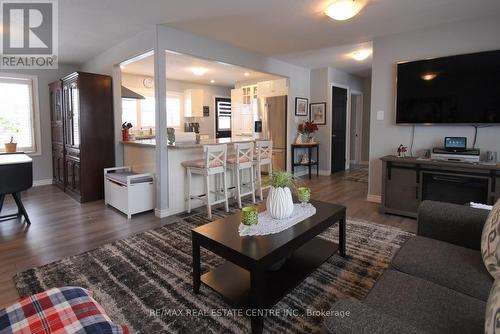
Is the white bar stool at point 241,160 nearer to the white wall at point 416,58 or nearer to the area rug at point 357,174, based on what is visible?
the white wall at point 416,58

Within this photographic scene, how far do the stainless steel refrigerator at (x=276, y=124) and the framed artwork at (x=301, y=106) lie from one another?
294 mm

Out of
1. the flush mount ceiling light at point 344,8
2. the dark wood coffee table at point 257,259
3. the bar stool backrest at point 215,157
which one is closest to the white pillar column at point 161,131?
the bar stool backrest at point 215,157

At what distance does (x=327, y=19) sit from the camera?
345cm

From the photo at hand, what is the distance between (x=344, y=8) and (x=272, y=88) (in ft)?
12.5

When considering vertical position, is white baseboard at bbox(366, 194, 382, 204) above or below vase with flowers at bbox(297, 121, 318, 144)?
below

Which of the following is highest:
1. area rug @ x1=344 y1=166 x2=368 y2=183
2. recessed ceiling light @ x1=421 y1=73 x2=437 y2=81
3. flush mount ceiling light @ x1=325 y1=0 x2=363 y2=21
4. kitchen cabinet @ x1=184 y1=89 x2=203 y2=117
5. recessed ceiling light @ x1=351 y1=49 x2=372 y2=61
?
recessed ceiling light @ x1=351 y1=49 x2=372 y2=61

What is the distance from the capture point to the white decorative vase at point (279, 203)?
6.86ft

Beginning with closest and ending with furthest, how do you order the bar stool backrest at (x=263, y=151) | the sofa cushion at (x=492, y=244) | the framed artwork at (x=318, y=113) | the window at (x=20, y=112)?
1. the sofa cushion at (x=492, y=244)
2. the bar stool backrest at (x=263, y=151)
3. the window at (x=20, y=112)
4. the framed artwork at (x=318, y=113)

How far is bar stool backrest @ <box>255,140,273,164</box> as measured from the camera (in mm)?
4461

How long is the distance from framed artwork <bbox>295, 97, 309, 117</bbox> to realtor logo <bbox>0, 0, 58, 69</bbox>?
443 centimetres

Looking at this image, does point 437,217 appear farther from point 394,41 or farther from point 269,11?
point 394,41

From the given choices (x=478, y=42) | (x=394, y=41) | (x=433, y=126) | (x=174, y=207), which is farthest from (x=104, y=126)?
(x=478, y=42)

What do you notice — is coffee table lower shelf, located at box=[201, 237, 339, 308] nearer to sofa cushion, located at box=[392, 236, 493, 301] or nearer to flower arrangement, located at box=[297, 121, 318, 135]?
sofa cushion, located at box=[392, 236, 493, 301]

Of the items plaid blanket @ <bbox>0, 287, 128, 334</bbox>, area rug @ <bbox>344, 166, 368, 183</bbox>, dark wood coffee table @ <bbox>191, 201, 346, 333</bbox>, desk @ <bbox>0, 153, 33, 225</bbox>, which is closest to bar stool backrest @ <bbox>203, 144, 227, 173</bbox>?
dark wood coffee table @ <bbox>191, 201, 346, 333</bbox>
